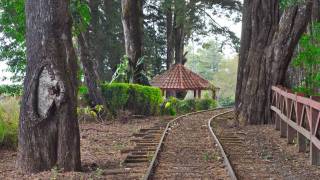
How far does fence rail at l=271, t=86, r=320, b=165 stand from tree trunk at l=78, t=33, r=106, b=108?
21.2 feet

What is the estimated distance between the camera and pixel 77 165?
8.36 meters

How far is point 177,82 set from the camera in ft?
118

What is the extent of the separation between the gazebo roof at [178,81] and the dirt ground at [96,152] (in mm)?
17197

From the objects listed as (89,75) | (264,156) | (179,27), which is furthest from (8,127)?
(179,27)

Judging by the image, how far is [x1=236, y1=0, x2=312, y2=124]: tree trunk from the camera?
16.4 metres

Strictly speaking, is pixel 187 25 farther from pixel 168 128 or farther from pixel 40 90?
pixel 40 90

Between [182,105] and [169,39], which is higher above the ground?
[169,39]

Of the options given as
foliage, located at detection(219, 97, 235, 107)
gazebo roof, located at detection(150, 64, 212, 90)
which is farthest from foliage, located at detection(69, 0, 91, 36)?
foliage, located at detection(219, 97, 235, 107)

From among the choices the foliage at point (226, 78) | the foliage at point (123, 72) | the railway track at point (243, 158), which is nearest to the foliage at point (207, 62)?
the foliage at point (226, 78)

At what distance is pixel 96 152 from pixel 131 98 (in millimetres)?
9209

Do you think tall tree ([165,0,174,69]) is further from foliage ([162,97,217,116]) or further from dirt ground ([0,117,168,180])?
dirt ground ([0,117,168,180])

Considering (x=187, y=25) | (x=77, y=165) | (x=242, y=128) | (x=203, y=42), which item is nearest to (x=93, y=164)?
(x=77, y=165)

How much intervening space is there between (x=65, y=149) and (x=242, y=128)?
9.34m

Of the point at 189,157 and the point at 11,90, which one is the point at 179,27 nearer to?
the point at 11,90
